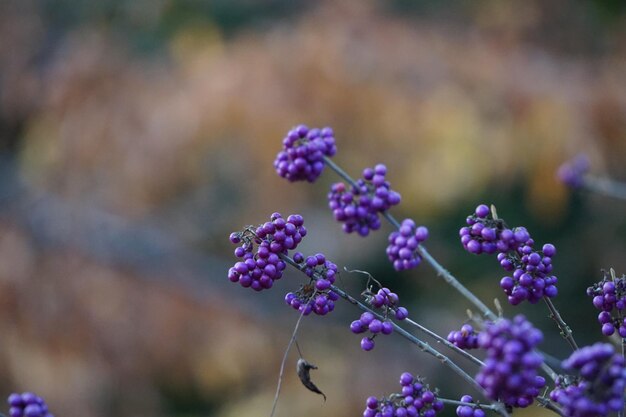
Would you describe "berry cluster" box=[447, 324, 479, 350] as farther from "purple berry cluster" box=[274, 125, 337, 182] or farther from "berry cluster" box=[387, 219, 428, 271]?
"purple berry cluster" box=[274, 125, 337, 182]

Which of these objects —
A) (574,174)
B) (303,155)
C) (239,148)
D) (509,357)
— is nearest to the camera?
(509,357)

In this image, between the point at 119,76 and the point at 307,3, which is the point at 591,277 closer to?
the point at 307,3

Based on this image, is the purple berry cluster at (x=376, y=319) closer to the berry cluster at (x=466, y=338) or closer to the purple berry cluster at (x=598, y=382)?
the berry cluster at (x=466, y=338)

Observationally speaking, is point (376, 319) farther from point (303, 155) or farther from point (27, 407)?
point (27, 407)

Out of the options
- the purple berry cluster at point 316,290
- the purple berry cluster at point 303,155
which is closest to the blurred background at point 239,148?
the purple berry cluster at point 303,155

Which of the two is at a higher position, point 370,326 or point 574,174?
point 574,174

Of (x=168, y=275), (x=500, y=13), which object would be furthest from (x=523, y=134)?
(x=168, y=275)

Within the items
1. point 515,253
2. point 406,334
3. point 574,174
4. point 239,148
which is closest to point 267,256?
point 406,334
